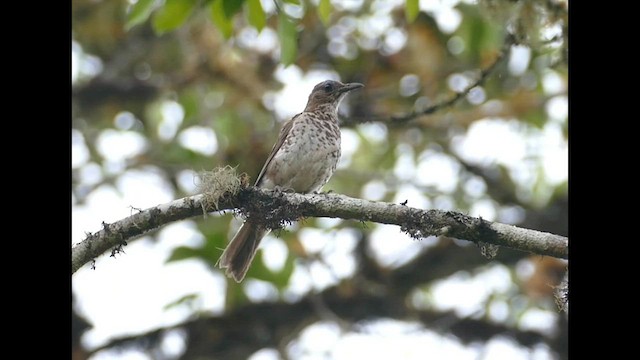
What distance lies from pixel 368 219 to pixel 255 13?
92cm

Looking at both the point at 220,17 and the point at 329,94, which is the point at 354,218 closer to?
the point at 220,17

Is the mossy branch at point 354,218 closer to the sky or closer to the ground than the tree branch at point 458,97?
closer to the ground

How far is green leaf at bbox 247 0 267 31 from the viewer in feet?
11.5

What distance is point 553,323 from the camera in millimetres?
7312

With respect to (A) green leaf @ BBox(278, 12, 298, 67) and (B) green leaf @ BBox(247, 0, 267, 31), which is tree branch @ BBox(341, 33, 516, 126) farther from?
(B) green leaf @ BBox(247, 0, 267, 31)

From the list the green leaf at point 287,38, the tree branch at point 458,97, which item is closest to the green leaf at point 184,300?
the tree branch at point 458,97

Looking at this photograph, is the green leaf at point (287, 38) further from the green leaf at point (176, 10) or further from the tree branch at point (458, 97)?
the tree branch at point (458, 97)

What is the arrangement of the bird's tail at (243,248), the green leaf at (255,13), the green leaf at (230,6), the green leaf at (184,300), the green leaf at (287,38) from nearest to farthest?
the green leaf at (230,6), the green leaf at (255,13), the green leaf at (287,38), the bird's tail at (243,248), the green leaf at (184,300)

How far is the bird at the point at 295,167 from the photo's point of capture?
14.5 feet

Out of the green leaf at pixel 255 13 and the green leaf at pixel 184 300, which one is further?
the green leaf at pixel 184 300

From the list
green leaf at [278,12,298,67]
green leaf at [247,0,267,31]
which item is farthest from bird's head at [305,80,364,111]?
green leaf at [247,0,267,31]

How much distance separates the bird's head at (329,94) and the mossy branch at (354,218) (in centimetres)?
185
